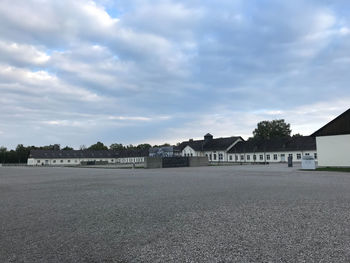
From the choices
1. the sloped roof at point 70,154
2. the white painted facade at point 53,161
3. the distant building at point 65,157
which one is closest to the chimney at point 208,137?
the distant building at point 65,157

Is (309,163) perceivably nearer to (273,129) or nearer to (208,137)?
(208,137)

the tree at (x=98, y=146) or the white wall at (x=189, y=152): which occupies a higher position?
the tree at (x=98, y=146)

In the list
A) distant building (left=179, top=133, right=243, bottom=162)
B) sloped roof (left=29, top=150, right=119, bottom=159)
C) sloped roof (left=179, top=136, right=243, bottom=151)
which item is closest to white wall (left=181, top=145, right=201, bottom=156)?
distant building (left=179, top=133, right=243, bottom=162)

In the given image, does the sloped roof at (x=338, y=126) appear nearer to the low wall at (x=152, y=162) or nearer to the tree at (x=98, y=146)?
the low wall at (x=152, y=162)

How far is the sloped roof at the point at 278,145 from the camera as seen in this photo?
64375 mm

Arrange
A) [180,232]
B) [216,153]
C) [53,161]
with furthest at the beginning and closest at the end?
[53,161], [216,153], [180,232]

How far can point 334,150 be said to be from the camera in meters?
34.2

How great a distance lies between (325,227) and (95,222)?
4956 millimetres

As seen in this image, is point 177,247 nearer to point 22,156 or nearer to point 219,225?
point 219,225

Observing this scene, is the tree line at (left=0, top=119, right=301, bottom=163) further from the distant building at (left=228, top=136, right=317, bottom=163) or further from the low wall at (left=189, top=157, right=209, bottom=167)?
the low wall at (left=189, top=157, right=209, bottom=167)

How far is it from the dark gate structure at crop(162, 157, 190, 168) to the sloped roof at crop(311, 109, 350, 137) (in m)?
20.7

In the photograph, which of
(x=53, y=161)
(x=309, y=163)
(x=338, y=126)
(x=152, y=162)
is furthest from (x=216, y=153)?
(x=53, y=161)

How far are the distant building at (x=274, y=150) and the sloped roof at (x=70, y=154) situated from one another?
64727 mm

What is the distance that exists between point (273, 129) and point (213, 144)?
71.7 ft
